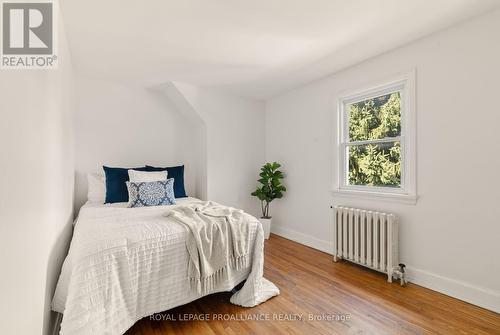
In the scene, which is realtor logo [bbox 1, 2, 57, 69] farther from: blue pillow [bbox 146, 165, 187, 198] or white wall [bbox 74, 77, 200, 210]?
blue pillow [bbox 146, 165, 187, 198]

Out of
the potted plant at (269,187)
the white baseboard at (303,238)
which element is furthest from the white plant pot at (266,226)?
the white baseboard at (303,238)

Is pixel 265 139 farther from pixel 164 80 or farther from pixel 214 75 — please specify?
pixel 164 80

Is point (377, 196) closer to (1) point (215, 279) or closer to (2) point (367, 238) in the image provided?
(2) point (367, 238)

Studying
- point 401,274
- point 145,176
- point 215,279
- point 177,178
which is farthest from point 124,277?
point 401,274

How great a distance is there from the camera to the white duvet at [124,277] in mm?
1357

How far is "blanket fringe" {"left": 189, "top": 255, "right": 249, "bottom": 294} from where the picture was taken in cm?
178

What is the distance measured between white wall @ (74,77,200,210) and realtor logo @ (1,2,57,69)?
1.74 meters

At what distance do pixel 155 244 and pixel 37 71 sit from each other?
47.4 inches

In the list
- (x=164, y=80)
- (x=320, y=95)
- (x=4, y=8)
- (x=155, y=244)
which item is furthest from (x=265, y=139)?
(x=4, y=8)

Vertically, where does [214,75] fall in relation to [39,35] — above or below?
above

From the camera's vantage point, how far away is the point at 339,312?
6.17 ft

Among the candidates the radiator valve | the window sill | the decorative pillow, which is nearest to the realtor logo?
the decorative pillow

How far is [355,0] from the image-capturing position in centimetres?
175

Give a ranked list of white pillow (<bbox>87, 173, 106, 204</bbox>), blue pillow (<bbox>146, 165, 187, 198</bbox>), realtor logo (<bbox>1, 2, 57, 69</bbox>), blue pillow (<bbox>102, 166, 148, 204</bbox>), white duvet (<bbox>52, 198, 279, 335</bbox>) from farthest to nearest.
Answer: blue pillow (<bbox>146, 165, 187, 198</bbox>) → white pillow (<bbox>87, 173, 106, 204</bbox>) → blue pillow (<bbox>102, 166, 148, 204</bbox>) → white duvet (<bbox>52, 198, 279, 335</bbox>) → realtor logo (<bbox>1, 2, 57, 69</bbox>)
